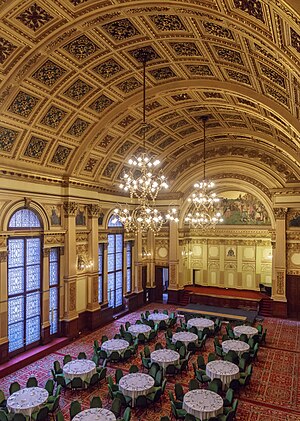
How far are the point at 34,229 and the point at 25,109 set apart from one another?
14.9ft

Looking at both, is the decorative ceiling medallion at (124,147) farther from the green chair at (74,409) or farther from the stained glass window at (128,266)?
the green chair at (74,409)

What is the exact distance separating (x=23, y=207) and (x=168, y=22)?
8.12 m

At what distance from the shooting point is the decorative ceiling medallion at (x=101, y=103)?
12.3 meters

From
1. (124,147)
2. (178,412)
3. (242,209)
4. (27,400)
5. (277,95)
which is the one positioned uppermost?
(124,147)

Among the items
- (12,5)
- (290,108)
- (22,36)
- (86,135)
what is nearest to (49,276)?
(86,135)

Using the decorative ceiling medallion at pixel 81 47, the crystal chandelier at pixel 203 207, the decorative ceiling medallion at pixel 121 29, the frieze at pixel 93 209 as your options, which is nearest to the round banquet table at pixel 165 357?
the crystal chandelier at pixel 203 207

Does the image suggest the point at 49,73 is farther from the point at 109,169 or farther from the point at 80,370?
the point at 80,370

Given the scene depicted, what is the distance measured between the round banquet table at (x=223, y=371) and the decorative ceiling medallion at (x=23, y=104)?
9844mm

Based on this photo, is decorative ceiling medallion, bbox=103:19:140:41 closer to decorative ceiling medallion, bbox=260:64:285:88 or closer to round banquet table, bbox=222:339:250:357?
decorative ceiling medallion, bbox=260:64:285:88

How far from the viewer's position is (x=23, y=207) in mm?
12570

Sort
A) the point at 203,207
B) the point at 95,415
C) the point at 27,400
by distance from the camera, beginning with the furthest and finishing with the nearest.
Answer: the point at 203,207
the point at 27,400
the point at 95,415

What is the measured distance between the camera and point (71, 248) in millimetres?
14641

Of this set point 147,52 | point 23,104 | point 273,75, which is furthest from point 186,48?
point 23,104

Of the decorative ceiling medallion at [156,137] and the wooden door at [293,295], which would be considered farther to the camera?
the wooden door at [293,295]
